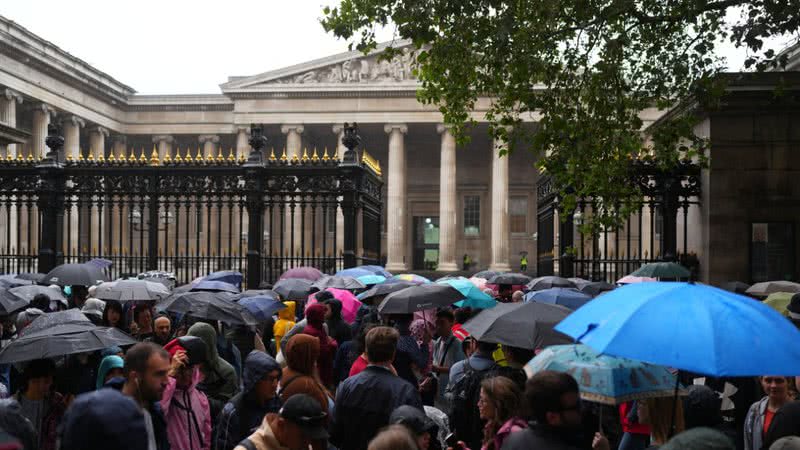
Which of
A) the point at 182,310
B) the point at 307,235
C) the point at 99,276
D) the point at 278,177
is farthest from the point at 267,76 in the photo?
the point at 182,310

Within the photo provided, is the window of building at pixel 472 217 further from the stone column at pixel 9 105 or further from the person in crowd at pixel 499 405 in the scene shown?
the person in crowd at pixel 499 405

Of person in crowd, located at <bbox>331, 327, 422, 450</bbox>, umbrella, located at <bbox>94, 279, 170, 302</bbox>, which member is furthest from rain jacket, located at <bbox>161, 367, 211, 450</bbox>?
umbrella, located at <bbox>94, 279, 170, 302</bbox>

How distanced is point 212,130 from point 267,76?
5518mm

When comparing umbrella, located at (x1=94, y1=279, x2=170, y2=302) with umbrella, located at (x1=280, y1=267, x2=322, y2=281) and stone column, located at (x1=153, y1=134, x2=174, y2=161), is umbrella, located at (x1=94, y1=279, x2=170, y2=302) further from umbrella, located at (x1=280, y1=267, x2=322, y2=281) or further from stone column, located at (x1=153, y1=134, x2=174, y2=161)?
stone column, located at (x1=153, y1=134, x2=174, y2=161)

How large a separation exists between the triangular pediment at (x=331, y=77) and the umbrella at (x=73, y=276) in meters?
35.9

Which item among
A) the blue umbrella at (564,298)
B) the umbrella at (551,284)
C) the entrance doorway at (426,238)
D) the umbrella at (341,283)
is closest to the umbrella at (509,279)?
the umbrella at (551,284)

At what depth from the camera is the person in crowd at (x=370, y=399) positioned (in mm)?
5926

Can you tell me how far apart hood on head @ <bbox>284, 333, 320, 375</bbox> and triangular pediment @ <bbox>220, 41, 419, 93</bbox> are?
43587 mm

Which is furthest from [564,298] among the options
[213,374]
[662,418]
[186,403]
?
[186,403]

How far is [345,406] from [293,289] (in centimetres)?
774

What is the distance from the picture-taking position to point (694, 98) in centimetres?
1458

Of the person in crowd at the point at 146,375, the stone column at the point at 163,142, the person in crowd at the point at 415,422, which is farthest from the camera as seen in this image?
the stone column at the point at 163,142

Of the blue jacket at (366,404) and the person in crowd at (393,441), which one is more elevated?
the person in crowd at (393,441)

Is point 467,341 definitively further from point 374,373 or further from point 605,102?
point 605,102
